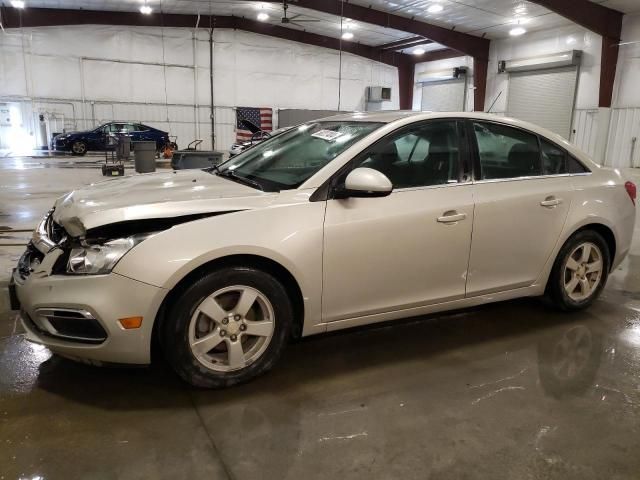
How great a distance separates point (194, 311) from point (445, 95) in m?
22.9

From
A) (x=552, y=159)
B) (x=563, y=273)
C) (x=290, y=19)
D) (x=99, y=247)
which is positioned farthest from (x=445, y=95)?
(x=99, y=247)

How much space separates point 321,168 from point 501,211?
Answer: 1165mm

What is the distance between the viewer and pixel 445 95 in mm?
23250

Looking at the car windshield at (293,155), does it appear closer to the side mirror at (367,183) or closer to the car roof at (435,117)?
the car roof at (435,117)

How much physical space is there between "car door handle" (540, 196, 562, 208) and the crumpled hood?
1807mm

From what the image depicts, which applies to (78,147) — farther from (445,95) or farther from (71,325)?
(71,325)

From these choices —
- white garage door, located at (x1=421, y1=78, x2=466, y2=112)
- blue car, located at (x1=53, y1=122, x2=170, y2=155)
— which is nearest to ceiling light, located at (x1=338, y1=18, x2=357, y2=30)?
white garage door, located at (x1=421, y1=78, x2=466, y2=112)

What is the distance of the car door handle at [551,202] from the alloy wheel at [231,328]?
1.92 meters

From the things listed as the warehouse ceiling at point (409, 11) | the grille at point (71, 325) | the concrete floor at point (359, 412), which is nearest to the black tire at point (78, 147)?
the warehouse ceiling at point (409, 11)

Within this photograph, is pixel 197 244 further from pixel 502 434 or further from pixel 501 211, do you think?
pixel 501 211

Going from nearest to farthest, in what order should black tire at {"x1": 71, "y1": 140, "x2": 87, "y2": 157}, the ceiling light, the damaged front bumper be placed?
the damaged front bumper < black tire at {"x1": 71, "y1": 140, "x2": 87, "y2": 157} < the ceiling light

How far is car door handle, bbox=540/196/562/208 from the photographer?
324 cm

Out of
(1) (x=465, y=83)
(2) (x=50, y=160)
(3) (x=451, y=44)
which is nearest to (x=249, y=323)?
(2) (x=50, y=160)

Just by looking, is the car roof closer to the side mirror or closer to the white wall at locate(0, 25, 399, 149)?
the side mirror
